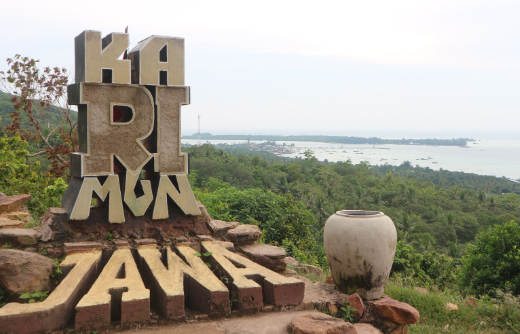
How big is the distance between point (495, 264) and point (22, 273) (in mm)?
9299

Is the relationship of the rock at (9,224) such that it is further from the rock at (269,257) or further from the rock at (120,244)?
the rock at (269,257)

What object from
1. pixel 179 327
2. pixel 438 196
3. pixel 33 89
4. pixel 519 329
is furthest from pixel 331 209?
pixel 179 327

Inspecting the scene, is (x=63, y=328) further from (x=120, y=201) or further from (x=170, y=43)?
A: (x=170, y=43)

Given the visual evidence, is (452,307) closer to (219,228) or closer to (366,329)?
(366,329)

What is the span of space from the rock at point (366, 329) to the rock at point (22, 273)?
2898 mm

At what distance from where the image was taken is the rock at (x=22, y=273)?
156 inches

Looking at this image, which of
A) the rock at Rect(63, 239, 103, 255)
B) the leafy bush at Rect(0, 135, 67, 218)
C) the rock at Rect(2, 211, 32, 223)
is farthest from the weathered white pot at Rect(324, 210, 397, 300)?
the leafy bush at Rect(0, 135, 67, 218)

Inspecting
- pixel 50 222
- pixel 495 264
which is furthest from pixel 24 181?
pixel 495 264

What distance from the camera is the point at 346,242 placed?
4676mm

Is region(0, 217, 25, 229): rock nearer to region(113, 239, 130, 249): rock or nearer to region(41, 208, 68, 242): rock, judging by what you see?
region(41, 208, 68, 242): rock

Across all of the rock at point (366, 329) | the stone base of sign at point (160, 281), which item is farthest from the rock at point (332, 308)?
the rock at point (366, 329)

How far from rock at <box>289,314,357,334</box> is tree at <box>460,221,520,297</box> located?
5.90 metres

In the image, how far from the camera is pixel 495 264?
9781 mm

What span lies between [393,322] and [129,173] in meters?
3.32
